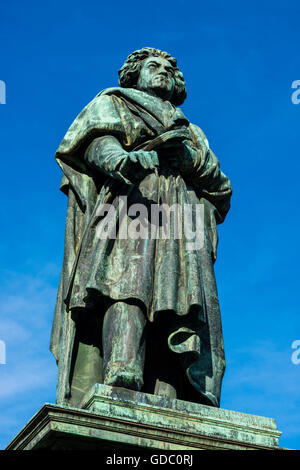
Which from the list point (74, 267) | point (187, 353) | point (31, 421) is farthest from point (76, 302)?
point (31, 421)

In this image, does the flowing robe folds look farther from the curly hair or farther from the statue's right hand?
the curly hair

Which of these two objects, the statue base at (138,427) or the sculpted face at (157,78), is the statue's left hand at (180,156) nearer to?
the sculpted face at (157,78)

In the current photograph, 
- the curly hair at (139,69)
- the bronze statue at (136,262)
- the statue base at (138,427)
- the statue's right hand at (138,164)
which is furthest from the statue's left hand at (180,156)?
the statue base at (138,427)

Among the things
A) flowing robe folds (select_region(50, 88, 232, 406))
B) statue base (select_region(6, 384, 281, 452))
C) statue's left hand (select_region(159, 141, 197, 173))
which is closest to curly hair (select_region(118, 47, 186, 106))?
flowing robe folds (select_region(50, 88, 232, 406))

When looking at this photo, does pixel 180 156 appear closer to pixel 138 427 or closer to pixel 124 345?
pixel 124 345

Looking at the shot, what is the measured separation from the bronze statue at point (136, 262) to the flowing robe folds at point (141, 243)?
1cm

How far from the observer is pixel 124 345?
904 centimetres

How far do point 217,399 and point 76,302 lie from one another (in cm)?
193

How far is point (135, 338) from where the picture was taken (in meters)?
9.10

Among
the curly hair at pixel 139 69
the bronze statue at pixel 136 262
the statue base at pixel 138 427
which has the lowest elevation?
the statue base at pixel 138 427

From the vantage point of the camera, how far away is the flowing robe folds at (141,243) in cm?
938

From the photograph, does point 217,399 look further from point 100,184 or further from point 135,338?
point 100,184

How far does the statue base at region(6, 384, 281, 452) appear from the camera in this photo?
7578mm

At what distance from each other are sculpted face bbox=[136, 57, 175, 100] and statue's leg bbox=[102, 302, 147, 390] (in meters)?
3.49
